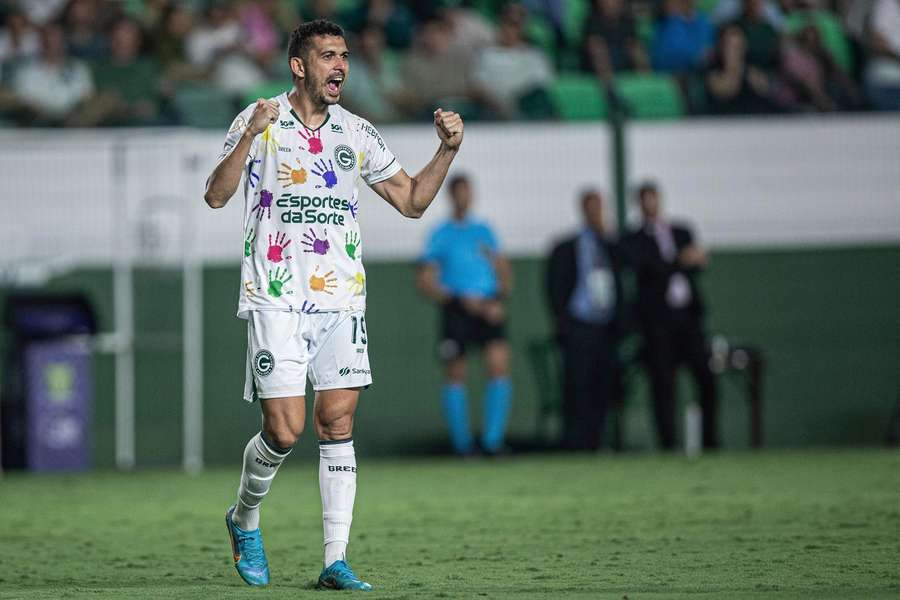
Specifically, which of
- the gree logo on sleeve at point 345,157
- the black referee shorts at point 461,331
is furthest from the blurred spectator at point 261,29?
the gree logo on sleeve at point 345,157

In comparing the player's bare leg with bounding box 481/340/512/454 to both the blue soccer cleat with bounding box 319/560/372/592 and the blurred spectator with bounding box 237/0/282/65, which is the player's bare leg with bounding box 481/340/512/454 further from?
the blue soccer cleat with bounding box 319/560/372/592

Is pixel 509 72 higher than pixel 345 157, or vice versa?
pixel 509 72

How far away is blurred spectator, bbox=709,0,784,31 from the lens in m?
18.1

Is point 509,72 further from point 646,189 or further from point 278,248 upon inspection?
point 278,248

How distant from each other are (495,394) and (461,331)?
25.9 inches

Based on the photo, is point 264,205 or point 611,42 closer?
point 264,205

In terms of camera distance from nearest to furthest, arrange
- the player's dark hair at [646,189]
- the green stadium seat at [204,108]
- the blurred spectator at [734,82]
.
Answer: the player's dark hair at [646,189], the green stadium seat at [204,108], the blurred spectator at [734,82]

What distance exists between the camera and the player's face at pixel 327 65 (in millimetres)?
6656

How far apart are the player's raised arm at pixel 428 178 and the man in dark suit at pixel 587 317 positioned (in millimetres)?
8124

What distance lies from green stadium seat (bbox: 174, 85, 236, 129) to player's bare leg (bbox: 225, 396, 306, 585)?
9553mm

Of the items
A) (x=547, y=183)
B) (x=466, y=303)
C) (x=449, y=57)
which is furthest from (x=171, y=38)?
(x=466, y=303)

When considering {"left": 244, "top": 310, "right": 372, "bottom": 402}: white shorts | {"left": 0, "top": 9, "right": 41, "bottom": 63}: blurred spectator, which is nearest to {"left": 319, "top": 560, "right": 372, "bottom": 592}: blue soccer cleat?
{"left": 244, "top": 310, "right": 372, "bottom": 402}: white shorts

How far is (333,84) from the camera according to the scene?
665 cm

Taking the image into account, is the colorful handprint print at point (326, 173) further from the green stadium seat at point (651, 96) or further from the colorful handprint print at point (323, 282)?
the green stadium seat at point (651, 96)
